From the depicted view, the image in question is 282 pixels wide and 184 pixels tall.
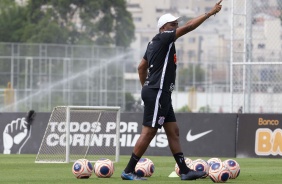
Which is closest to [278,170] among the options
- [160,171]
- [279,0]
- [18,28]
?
[160,171]

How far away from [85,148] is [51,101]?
33119 millimetres

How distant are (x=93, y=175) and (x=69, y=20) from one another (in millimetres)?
52793

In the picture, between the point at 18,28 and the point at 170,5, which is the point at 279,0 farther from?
the point at 170,5

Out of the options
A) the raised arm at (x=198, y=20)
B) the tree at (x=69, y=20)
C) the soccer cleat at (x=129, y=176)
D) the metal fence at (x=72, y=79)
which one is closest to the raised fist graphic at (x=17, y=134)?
the soccer cleat at (x=129, y=176)

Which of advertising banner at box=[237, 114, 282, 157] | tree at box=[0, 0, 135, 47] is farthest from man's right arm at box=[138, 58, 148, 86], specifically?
tree at box=[0, 0, 135, 47]

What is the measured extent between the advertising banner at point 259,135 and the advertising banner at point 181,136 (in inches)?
8.6

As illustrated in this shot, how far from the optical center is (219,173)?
13430mm

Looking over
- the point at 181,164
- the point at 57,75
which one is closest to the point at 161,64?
the point at 181,164

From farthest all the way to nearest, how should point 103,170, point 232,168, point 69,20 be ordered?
point 69,20
point 103,170
point 232,168

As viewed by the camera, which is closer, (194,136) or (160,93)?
(160,93)

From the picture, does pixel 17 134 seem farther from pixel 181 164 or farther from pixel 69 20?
pixel 69 20

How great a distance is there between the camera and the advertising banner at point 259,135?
22281mm

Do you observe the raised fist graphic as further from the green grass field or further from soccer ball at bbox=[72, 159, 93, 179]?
soccer ball at bbox=[72, 159, 93, 179]

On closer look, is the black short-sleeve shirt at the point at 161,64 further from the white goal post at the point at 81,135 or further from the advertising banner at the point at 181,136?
the advertising banner at the point at 181,136
